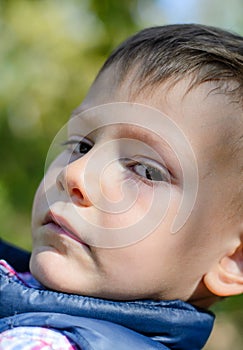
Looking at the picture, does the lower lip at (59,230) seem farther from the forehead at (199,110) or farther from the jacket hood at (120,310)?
the forehead at (199,110)

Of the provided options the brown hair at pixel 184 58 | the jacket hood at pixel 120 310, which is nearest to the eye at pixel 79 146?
the brown hair at pixel 184 58

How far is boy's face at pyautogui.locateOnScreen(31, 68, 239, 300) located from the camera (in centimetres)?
99

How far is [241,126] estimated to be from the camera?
1.03 metres

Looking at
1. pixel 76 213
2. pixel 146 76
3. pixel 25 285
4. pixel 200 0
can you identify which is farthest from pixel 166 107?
pixel 200 0

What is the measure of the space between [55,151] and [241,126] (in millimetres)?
343

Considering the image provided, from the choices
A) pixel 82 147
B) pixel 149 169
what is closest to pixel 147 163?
pixel 149 169

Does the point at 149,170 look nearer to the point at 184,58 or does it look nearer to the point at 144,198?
the point at 144,198

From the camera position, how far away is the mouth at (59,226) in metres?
1.00

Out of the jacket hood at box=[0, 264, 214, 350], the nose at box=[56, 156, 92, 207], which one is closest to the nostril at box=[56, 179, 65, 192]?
the nose at box=[56, 156, 92, 207]

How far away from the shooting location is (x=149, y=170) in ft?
3.32

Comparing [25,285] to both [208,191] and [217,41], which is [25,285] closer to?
[208,191]

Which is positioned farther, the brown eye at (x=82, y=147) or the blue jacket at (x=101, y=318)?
the brown eye at (x=82, y=147)

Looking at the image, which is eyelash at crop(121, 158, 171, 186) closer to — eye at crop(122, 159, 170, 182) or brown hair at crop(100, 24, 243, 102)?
eye at crop(122, 159, 170, 182)

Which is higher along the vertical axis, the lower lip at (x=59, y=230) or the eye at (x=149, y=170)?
the eye at (x=149, y=170)
